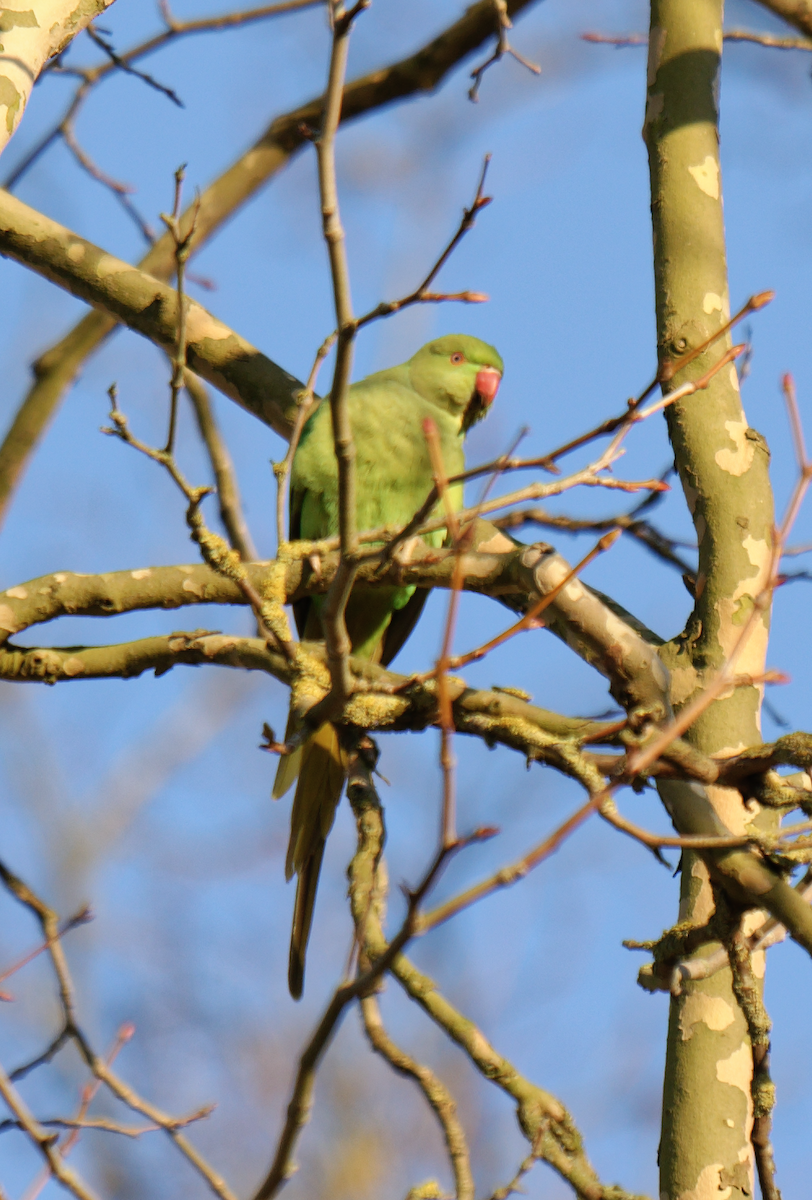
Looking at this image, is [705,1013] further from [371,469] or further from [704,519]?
[371,469]

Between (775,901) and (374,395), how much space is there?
2.33 meters

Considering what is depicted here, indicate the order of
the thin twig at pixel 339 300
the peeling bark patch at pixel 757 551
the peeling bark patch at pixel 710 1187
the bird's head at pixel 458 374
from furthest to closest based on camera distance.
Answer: the bird's head at pixel 458 374 → the peeling bark patch at pixel 757 551 → the peeling bark patch at pixel 710 1187 → the thin twig at pixel 339 300

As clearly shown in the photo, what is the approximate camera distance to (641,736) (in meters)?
1.82

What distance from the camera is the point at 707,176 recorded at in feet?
8.67

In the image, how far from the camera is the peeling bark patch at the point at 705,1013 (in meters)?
1.97

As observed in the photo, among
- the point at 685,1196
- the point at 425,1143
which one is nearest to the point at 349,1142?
the point at 425,1143

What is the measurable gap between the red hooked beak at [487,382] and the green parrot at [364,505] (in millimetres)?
184

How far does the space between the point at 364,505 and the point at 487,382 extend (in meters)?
0.87

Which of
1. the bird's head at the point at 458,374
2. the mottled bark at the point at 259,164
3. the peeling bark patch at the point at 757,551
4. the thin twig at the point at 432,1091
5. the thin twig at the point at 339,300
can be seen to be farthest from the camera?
the bird's head at the point at 458,374

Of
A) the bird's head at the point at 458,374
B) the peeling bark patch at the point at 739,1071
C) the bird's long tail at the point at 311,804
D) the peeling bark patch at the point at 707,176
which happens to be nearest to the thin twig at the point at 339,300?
the peeling bark patch at the point at 739,1071

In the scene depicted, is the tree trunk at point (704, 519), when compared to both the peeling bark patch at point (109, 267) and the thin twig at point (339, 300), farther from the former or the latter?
the peeling bark patch at point (109, 267)

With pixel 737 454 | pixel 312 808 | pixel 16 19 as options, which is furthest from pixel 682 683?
pixel 16 19

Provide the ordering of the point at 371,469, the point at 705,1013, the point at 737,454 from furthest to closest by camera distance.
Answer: the point at 371,469, the point at 737,454, the point at 705,1013

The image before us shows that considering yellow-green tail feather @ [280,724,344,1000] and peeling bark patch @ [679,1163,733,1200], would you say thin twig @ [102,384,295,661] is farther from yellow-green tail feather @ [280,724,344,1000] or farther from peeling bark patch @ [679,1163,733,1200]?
peeling bark patch @ [679,1163,733,1200]
